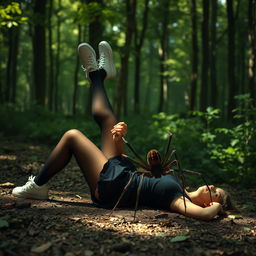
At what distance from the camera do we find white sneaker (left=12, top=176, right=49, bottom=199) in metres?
3.82

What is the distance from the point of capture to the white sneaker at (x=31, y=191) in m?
3.82

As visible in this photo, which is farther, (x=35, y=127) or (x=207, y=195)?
(x=35, y=127)

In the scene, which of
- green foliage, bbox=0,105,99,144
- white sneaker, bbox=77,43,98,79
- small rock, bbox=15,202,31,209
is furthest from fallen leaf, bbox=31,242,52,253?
green foliage, bbox=0,105,99,144

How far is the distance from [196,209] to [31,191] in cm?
Answer: 184

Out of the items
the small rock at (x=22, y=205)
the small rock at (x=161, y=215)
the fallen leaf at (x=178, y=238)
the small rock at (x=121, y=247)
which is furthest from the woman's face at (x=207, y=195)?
the small rock at (x=22, y=205)

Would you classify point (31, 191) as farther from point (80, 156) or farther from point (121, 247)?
point (121, 247)

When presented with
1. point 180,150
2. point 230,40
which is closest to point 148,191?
point 180,150

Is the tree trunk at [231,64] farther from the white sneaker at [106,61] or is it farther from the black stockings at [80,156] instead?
the black stockings at [80,156]

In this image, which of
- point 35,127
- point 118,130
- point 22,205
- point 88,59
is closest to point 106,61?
point 88,59

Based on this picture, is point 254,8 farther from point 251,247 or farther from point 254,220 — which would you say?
point 251,247

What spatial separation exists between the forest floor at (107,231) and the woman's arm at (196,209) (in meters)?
0.07

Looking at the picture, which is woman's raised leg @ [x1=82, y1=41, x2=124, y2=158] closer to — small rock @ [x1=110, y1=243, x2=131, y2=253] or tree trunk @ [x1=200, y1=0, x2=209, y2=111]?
small rock @ [x1=110, y1=243, x2=131, y2=253]

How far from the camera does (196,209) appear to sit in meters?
3.52

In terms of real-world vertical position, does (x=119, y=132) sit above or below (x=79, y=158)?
above
